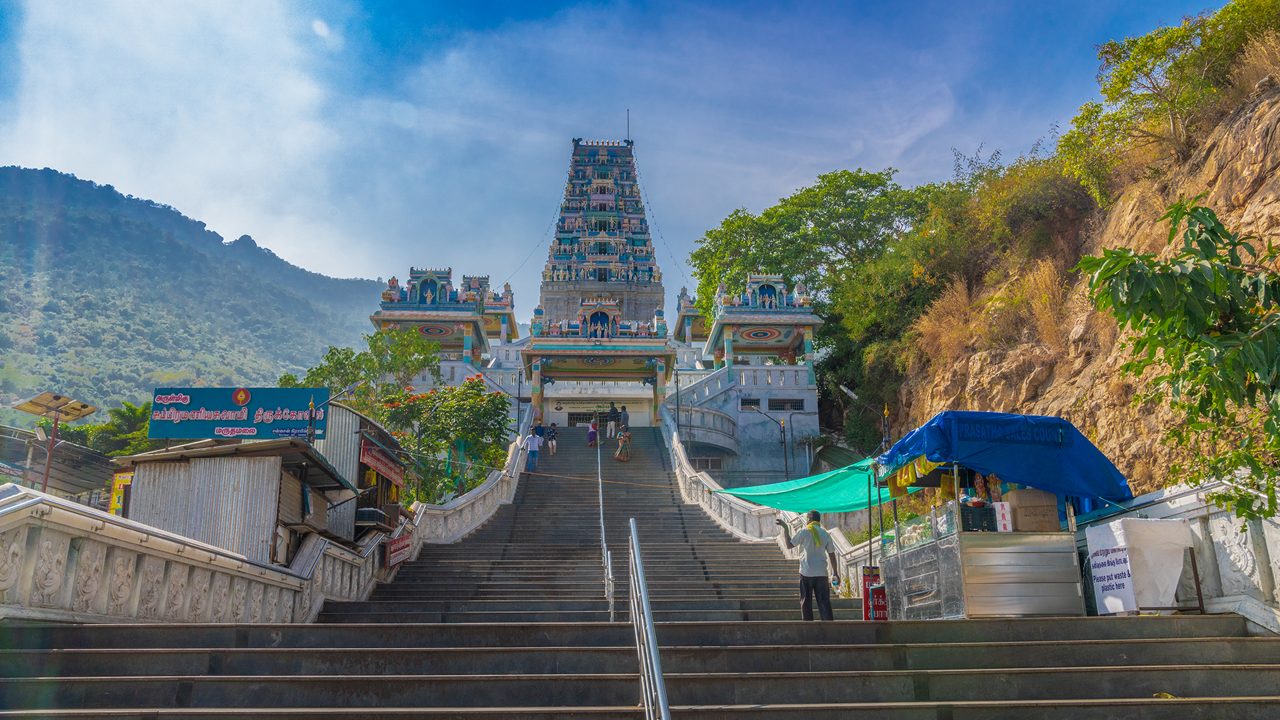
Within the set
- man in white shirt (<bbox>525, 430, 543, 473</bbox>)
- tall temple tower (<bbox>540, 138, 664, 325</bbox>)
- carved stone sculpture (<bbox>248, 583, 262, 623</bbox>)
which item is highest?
tall temple tower (<bbox>540, 138, 664, 325</bbox>)

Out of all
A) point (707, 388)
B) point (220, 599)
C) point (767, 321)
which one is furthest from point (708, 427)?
point (220, 599)

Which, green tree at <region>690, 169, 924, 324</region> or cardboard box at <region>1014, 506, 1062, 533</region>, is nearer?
cardboard box at <region>1014, 506, 1062, 533</region>

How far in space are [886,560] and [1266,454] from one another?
3680 millimetres

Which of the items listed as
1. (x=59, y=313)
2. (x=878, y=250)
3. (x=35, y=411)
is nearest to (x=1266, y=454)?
(x=35, y=411)

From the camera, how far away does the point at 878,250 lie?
37.1 m

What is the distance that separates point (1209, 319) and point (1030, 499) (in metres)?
3.58

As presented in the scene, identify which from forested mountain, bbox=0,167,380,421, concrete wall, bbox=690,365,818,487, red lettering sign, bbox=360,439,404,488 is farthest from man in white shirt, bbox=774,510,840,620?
forested mountain, bbox=0,167,380,421

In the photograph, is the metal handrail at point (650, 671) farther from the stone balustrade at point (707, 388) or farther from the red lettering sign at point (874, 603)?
the stone balustrade at point (707, 388)

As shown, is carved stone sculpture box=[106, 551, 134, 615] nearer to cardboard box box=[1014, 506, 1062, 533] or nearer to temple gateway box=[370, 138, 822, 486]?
cardboard box box=[1014, 506, 1062, 533]

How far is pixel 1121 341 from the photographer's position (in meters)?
16.4

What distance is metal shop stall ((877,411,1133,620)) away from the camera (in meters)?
8.58

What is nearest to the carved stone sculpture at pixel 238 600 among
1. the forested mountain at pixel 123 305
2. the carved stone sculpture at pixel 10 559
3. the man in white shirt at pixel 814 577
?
the carved stone sculpture at pixel 10 559

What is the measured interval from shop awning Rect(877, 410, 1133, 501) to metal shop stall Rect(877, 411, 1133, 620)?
0.01 metres

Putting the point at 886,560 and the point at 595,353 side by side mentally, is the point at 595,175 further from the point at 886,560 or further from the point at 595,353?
the point at 886,560
